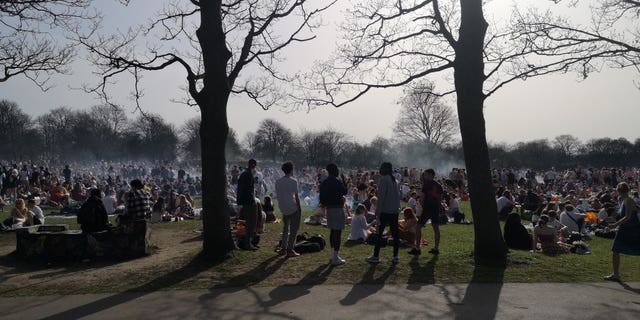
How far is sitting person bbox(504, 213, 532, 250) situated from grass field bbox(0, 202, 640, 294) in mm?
869

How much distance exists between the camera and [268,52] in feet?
34.4

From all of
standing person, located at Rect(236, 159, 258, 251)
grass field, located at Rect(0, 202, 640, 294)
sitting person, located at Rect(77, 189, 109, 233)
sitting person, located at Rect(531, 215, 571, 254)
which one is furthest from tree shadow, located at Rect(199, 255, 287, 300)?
sitting person, located at Rect(531, 215, 571, 254)

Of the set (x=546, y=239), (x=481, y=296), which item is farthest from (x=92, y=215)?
(x=546, y=239)

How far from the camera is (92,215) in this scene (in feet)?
33.3

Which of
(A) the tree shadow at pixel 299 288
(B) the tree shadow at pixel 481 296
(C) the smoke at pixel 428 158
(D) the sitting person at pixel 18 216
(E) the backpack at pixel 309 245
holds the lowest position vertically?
(B) the tree shadow at pixel 481 296

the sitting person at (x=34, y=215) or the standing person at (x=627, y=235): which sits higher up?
the sitting person at (x=34, y=215)

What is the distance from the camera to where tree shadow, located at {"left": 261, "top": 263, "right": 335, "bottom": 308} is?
664 cm

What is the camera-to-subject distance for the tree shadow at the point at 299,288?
21.8ft

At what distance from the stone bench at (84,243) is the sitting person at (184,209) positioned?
7.65 meters

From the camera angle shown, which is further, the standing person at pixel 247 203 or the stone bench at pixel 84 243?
the standing person at pixel 247 203

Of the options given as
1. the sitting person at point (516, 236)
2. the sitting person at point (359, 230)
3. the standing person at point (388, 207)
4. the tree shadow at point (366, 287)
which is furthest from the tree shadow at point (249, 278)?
the sitting person at point (516, 236)

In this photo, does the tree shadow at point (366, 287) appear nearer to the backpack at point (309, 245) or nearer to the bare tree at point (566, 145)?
the backpack at point (309, 245)

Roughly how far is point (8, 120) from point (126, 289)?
71.1 metres

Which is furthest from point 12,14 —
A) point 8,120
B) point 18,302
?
point 8,120
